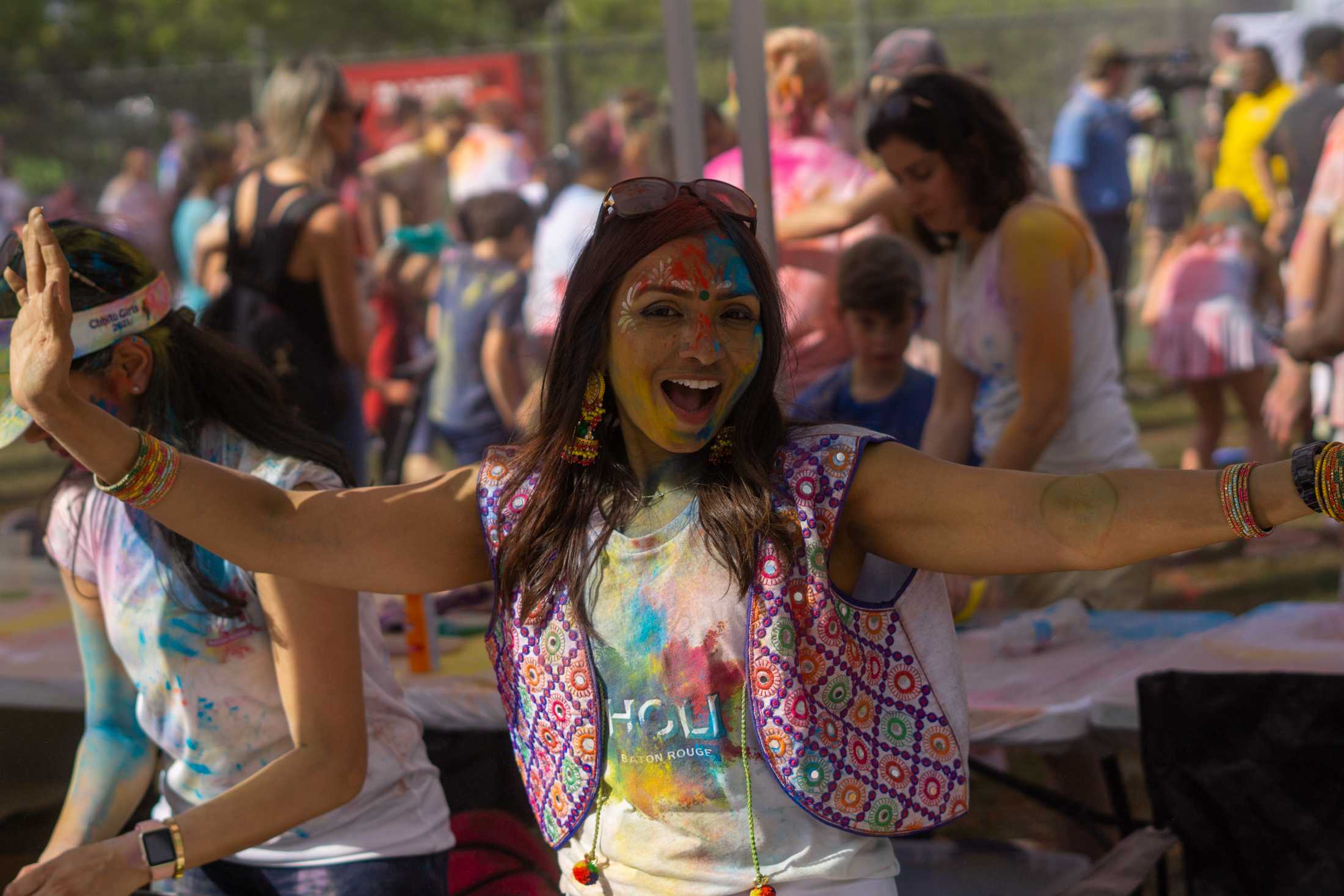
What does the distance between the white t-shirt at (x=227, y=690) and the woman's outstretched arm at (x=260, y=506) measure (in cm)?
14

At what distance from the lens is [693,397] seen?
1769 mm

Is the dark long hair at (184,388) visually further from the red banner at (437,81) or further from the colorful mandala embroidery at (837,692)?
the red banner at (437,81)

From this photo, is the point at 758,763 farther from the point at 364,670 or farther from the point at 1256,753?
the point at 1256,753

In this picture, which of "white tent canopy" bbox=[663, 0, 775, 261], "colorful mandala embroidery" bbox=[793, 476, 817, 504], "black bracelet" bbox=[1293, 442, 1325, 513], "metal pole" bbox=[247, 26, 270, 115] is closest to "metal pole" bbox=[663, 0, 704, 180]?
"white tent canopy" bbox=[663, 0, 775, 261]

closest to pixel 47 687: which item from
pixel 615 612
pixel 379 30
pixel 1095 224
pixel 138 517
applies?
pixel 138 517

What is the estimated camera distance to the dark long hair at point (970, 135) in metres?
3.15

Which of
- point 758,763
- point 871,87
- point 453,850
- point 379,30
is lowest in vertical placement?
point 453,850

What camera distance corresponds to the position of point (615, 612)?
5.72 feet

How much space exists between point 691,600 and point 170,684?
0.82m

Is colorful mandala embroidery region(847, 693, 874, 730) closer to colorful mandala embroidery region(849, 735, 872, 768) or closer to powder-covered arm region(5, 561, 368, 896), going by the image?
colorful mandala embroidery region(849, 735, 872, 768)

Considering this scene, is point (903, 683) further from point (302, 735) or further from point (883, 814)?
point (302, 735)

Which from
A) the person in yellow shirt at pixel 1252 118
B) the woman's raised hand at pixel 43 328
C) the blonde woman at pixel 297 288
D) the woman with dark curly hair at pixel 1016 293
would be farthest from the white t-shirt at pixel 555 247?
the woman's raised hand at pixel 43 328

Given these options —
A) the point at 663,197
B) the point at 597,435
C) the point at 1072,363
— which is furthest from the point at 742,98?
the point at 597,435

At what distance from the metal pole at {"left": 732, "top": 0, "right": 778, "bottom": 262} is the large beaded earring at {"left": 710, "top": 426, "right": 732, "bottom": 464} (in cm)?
102
